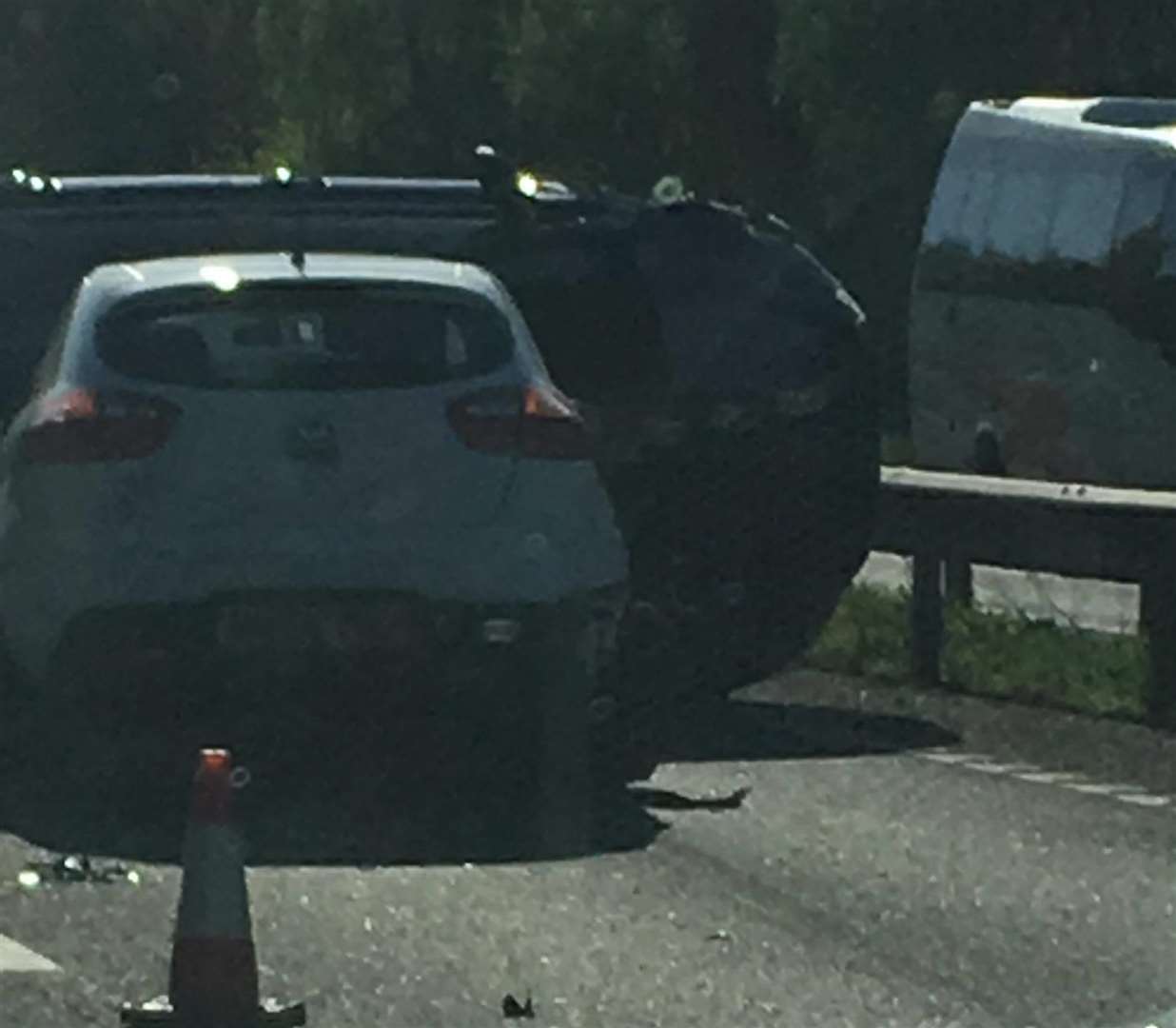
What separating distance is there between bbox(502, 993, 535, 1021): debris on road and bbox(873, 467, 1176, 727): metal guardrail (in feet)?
21.5

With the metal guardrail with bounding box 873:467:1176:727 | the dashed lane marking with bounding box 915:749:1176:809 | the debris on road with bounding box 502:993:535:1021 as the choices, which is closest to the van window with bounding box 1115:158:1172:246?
the metal guardrail with bounding box 873:467:1176:727

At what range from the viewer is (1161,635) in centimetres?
1652

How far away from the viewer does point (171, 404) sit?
525 inches

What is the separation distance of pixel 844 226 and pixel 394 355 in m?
36.1

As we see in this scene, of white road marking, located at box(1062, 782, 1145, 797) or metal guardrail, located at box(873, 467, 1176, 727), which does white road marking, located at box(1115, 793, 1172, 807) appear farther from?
metal guardrail, located at box(873, 467, 1176, 727)

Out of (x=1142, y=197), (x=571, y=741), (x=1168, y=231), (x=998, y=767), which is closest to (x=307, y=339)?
(x=571, y=741)

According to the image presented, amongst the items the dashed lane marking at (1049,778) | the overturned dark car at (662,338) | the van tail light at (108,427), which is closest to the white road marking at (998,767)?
the dashed lane marking at (1049,778)

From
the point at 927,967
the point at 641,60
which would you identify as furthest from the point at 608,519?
the point at 641,60

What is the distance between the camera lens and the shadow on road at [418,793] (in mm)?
12719

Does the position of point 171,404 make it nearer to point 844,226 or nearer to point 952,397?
point 952,397

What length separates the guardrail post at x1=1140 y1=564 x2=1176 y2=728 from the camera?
53.7ft

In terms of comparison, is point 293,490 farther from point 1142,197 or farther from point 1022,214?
point 1022,214

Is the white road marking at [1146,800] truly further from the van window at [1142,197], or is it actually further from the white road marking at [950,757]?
the van window at [1142,197]

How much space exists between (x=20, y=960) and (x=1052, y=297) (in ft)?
78.0
